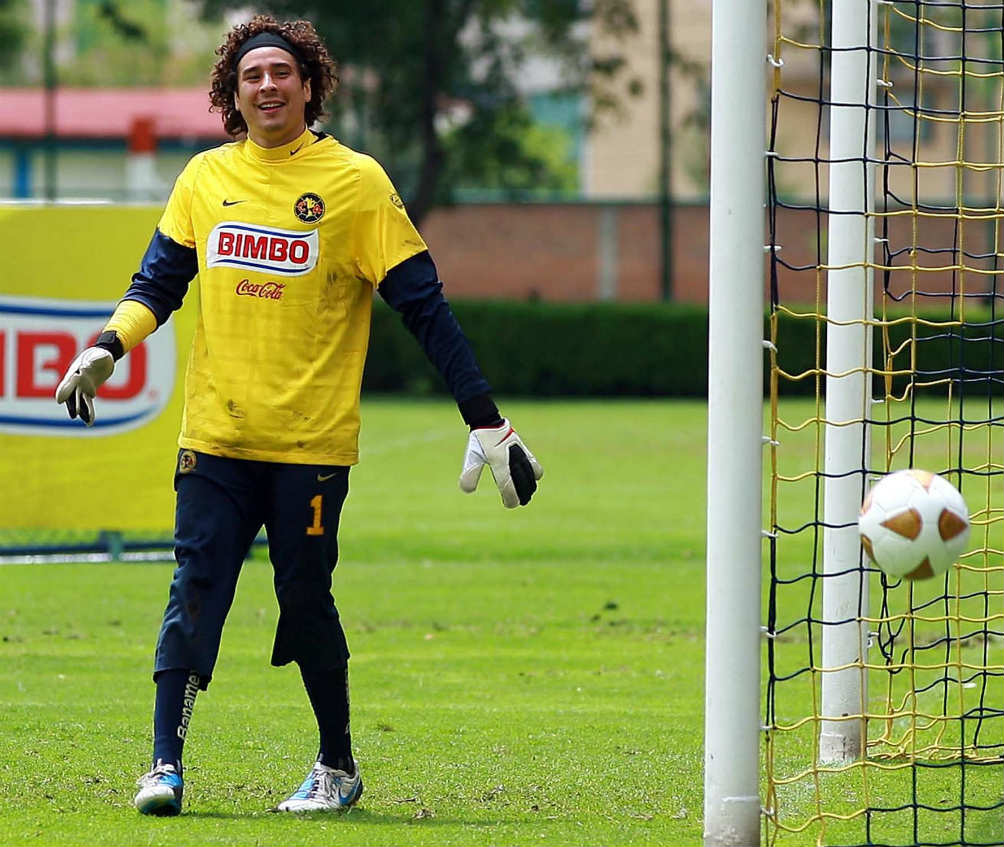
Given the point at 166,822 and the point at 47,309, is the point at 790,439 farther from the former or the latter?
the point at 166,822

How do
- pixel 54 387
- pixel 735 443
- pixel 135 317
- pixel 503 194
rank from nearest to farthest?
pixel 735 443 → pixel 135 317 → pixel 54 387 → pixel 503 194

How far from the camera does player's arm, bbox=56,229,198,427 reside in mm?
5113

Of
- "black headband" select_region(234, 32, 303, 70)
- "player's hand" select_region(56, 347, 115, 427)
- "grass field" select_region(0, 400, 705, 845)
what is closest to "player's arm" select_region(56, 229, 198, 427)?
"player's hand" select_region(56, 347, 115, 427)

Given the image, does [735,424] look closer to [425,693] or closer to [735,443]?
[735,443]

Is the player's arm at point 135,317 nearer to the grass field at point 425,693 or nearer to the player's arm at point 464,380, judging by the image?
the player's arm at point 464,380

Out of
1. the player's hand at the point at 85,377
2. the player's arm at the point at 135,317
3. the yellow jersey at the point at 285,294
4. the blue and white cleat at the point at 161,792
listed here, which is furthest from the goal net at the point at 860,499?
the player's hand at the point at 85,377

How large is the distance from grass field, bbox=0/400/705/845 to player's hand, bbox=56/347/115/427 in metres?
1.17

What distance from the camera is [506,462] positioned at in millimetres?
5016

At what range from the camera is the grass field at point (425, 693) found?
5.11m

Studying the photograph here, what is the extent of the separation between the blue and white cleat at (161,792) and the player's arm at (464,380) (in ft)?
3.77

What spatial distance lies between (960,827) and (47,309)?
736 centimetres

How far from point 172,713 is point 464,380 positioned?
49.3 inches

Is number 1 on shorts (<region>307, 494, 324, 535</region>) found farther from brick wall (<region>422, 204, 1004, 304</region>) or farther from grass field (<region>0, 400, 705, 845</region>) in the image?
brick wall (<region>422, 204, 1004, 304</region>)

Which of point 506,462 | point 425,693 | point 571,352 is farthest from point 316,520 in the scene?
point 571,352
